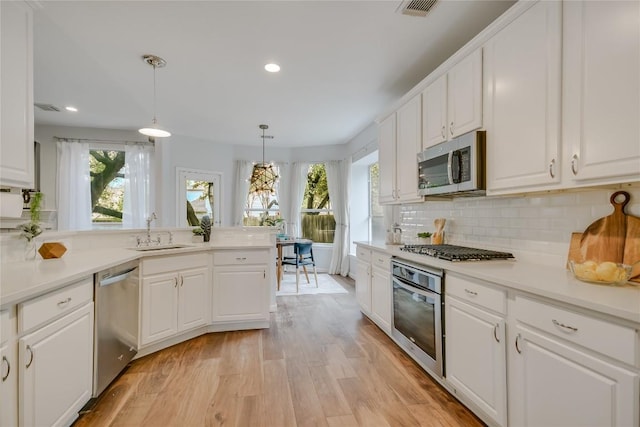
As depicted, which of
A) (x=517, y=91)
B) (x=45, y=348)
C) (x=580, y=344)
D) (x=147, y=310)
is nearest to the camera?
(x=580, y=344)

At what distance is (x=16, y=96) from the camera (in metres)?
1.79

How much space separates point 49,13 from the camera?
Answer: 2.23 m

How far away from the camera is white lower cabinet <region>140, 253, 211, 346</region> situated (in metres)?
2.67

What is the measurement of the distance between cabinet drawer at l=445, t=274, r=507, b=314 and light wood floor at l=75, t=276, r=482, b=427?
725mm

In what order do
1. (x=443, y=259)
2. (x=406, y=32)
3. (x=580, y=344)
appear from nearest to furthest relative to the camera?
(x=580, y=344) < (x=443, y=259) < (x=406, y=32)

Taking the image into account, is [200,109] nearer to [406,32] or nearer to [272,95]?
[272,95]

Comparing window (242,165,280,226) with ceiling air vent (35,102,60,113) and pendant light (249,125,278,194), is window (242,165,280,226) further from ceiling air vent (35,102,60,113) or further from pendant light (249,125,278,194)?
ceiling air vent (35,102,60,113)

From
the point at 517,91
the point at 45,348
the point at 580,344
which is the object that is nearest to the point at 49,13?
the point at 45,348

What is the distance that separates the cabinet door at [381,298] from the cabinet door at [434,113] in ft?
4.28

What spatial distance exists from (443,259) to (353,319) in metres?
1.82

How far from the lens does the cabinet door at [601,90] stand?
4.23 ft

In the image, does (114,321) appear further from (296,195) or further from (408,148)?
(296,195)

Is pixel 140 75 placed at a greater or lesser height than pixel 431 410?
greater

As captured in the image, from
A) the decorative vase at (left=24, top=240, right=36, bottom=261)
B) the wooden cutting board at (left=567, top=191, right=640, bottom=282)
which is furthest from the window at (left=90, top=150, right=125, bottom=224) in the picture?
the wooden cutting board at (left=567, top=191, right=640, bottom=282)
